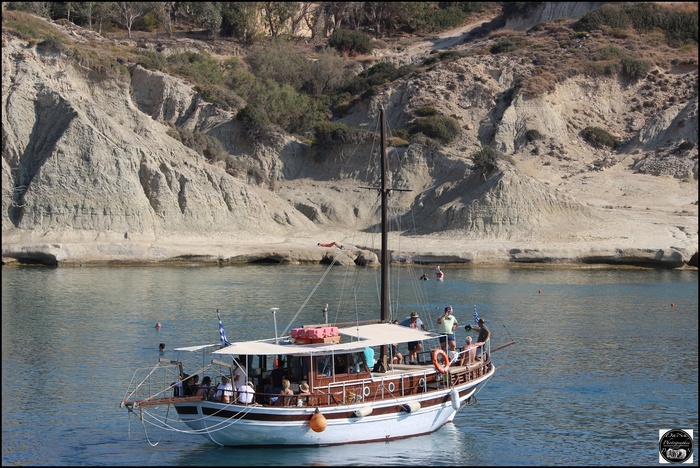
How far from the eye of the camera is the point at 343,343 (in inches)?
1080

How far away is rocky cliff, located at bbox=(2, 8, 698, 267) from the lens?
6838 cm

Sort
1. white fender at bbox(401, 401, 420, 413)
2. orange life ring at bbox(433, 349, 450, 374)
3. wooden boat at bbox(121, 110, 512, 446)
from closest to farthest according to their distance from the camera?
wooden boat at bbox(121, 110, 512, 446) → white fender at bbox(401, 401, 420, 413) → orange life ring at bbox(433, 349, 450, 374)

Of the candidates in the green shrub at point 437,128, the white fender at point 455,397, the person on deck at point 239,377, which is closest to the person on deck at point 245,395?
the person on deck at point 239,377

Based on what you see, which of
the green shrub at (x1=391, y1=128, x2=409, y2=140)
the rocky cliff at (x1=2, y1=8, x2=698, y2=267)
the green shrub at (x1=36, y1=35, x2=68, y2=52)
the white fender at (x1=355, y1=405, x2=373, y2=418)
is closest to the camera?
the white fender at (x1=355, y1=405, x2=373, y2=418)

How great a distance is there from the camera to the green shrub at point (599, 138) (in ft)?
309

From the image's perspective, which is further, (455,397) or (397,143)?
(397,143)

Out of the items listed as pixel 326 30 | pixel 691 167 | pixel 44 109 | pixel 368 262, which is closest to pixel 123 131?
pixel 44 109

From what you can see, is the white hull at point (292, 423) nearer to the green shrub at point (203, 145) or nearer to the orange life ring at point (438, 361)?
the orange life ring at point (438, 361)

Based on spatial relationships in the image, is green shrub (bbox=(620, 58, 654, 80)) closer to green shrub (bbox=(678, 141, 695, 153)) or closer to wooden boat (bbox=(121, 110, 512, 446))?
green shrub (bbox=(678, 141, 695, 153))

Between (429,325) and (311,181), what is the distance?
151 ft

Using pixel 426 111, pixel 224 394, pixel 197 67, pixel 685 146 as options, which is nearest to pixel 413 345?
pixel 224 394

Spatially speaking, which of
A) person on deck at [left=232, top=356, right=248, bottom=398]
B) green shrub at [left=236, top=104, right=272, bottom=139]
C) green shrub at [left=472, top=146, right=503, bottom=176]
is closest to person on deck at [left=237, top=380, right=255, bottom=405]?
person on deck at [left=232, top=356, right=248, bottom=398]

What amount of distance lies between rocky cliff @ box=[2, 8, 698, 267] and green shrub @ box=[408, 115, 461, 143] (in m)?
1.03

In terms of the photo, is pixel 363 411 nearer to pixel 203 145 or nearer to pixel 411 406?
pixel 411 406
